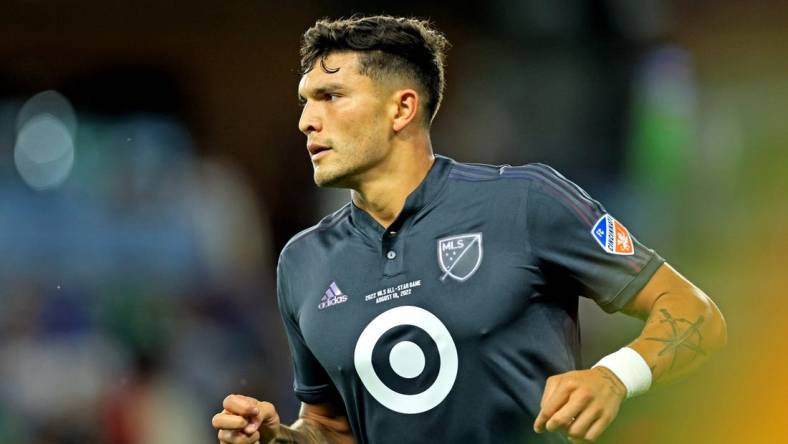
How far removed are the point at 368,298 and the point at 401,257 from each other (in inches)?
7.0

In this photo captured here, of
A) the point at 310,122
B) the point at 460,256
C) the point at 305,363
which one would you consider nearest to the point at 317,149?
the point at 310,122

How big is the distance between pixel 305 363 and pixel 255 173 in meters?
6.87

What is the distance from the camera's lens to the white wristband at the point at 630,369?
148 inches

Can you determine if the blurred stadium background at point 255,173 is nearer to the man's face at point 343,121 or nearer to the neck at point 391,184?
the neck at point 391,184

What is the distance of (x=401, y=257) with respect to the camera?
14.0ft

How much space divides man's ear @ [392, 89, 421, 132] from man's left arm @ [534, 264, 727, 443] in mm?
1072

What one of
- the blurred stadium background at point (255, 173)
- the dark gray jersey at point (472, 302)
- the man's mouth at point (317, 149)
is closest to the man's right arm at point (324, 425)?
the dark gray jersey at point (472, 302)

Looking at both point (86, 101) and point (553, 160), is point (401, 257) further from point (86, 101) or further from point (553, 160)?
point (86, 101)

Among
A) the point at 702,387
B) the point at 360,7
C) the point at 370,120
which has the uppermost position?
the point at 360,7

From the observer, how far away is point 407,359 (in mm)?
4121

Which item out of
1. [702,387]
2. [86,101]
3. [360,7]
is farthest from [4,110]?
[702,387]

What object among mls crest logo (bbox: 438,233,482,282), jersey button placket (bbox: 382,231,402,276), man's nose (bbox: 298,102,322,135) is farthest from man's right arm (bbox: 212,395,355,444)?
man's nose (bbox: 298,102,322,135)

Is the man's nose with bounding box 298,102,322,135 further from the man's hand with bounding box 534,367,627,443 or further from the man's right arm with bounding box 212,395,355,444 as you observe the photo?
the man's hand with bounding box 534,367,627,443

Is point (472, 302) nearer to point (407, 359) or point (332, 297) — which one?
point (407, 359)
